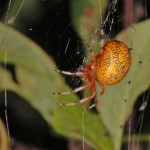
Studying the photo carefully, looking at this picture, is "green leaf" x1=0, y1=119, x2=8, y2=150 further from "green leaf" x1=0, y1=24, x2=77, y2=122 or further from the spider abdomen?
the spider abdomen

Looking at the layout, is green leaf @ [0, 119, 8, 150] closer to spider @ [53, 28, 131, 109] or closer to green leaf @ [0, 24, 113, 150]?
green leaf @ [0, 24, 113, 150]

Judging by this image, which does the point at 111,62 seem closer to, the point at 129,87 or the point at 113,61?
the point at 113,61

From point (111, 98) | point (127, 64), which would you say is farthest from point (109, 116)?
point (127, 64)

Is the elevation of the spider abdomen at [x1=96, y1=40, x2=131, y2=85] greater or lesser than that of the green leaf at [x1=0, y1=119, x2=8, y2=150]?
greater

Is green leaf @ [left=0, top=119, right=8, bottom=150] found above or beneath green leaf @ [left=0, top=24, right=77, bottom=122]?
beneath

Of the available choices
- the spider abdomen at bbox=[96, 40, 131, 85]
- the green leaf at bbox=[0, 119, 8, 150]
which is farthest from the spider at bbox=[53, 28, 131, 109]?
the green leaf at bbox=[0, 119, 8, 150]

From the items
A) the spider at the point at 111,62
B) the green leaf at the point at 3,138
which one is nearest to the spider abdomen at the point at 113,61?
the spider at the point at 111,62

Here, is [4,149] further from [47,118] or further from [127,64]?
[127,64]

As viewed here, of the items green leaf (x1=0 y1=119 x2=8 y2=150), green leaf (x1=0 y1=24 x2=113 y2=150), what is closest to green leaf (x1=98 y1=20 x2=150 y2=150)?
green leaf (x1=0 y1=24 x2=113 y2=150)
